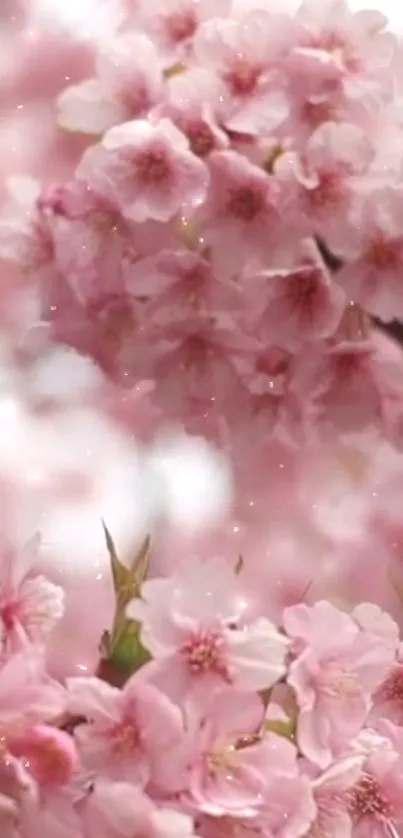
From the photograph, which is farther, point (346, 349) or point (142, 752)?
point (346, 349)

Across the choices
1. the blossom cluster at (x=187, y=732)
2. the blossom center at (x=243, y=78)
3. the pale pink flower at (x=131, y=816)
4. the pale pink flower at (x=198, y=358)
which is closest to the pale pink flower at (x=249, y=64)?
the blossom center at (x=243, y=78)

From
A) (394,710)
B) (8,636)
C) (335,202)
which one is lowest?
(394,710)

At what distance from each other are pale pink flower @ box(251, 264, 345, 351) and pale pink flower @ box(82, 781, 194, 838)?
28 centimetres

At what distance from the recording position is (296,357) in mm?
690

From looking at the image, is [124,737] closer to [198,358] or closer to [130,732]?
[130,732]

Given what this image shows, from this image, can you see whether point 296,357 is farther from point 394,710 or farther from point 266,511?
point 394,710

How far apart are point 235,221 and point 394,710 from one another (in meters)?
0.28

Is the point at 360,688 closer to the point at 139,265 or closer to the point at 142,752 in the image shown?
the point at 142,752

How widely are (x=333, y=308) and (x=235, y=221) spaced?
0.08 metres

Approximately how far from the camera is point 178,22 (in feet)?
2.27

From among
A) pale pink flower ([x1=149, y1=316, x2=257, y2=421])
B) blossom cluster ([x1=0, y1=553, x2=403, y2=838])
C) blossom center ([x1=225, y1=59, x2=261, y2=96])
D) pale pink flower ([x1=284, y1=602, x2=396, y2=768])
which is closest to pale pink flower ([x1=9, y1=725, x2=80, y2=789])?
blossom cluster ([x1=0, y1=553, x2=403, y2=838])

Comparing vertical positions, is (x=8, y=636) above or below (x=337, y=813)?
above

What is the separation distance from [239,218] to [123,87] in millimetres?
100

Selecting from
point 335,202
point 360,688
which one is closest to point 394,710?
point 360,688
